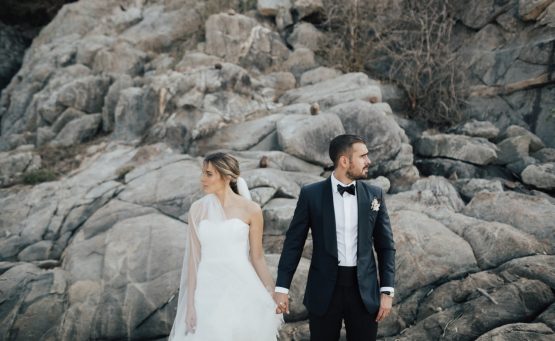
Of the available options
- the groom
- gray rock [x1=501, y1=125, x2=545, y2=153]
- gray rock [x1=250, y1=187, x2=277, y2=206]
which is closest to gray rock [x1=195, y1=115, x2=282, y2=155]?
gray rock [x1=250, y1=187, x2=277, y2=206]

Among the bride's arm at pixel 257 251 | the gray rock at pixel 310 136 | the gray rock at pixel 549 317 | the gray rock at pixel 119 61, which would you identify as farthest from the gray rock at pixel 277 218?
the gray rock at pixel 119 61

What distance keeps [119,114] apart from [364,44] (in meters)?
8.88

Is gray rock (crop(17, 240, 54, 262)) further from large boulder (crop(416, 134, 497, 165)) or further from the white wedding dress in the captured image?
large boulder (crop(416, 134, 497, 165))

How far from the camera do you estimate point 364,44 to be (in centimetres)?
1559

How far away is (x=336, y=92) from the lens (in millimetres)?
12023

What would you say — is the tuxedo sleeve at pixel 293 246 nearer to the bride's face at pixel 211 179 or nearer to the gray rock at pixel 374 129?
the bride's face at pixel 211 179

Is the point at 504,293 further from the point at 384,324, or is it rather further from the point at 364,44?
the point at 364,44

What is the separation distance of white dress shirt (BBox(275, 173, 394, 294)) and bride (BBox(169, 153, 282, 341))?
0.34 m

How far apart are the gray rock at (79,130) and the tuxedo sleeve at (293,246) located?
449 inches

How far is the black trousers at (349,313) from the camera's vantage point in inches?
136

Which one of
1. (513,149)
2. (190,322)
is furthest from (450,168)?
(190,322)

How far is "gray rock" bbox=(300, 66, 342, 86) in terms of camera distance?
47.1 ft

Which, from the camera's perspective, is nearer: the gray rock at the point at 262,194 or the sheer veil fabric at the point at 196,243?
the sheer veil fabric at the point at 196,243

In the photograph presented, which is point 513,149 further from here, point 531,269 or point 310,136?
point 531,269
